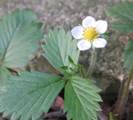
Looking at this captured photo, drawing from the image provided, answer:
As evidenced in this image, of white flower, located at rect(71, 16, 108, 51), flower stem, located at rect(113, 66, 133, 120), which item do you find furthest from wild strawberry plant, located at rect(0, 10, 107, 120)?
flower stem, located at rect(113, 66, 133, 120)

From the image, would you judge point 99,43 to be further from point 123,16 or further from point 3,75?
point 3,75

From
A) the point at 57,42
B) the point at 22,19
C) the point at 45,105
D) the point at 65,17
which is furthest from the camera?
the point at 65,17

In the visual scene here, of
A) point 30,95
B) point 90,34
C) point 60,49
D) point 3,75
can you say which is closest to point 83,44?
point 90,34

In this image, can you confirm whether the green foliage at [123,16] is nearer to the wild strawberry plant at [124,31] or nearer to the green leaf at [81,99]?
the wild strawberry plant at [124,31]

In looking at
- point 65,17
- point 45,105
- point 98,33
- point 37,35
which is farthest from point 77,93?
point 65,17

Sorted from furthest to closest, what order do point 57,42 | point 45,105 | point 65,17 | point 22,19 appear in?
1. point 65,17
2. point 22,19
3. point 57,42
4. point 45,105

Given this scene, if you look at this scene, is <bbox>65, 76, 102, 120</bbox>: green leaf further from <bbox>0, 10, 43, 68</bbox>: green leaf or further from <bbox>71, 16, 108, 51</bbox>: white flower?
<bbox>0, 10, 43, 68</bbox>: green leaf

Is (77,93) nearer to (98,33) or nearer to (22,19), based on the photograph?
(98,33)
